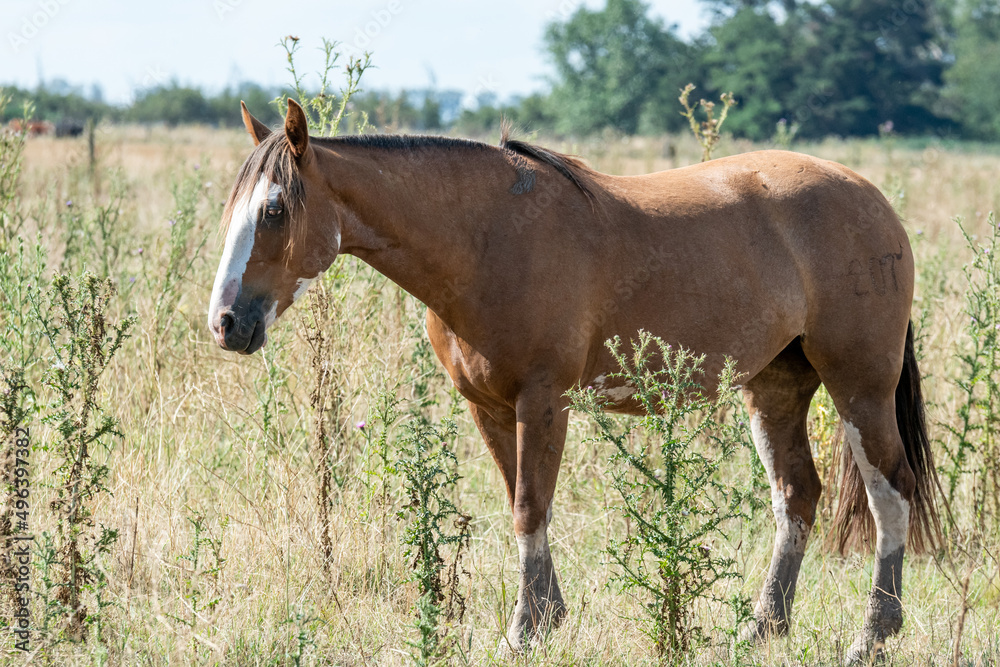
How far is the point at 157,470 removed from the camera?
4.07 meters

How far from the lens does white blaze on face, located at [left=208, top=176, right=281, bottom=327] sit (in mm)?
2535

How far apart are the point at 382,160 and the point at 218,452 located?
2396 millimetres

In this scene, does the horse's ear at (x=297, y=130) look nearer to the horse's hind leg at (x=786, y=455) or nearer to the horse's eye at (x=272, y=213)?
the horse's eye at (x=272, y=213)

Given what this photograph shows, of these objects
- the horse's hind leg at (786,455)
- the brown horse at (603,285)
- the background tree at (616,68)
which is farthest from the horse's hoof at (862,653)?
the background tree at (616,68)

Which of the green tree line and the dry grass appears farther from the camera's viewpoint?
the green tree line

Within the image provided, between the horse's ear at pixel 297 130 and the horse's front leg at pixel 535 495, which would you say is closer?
the horse's ear at pixel 297 130

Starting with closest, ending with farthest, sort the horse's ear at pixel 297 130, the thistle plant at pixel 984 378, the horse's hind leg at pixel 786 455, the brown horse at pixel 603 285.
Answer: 1. the horse's ear at pixel 297 130
2. the brown horse at pixel 603 285
3. the horse's hind leg at pixel 786 455
4. the thistle plant at pixel 984 378

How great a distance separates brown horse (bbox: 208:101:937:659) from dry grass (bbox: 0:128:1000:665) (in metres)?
0.26

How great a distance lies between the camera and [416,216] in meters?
2.82

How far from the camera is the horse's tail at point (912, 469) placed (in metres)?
3.64

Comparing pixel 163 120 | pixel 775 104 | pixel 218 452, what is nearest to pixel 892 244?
pixel 218 452

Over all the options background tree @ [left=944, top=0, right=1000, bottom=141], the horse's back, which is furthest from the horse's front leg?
background tree @ [left=944, top=0, right=1000, bottom=141]

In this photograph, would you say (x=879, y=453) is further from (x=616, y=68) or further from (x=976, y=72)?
(x=976, y=72)

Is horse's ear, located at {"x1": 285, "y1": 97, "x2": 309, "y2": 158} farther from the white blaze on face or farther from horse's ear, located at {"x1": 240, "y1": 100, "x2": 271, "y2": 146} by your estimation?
horse's ear, located at {"x1": 240, "y1": 100, "x2": 271, "y2": 146}
